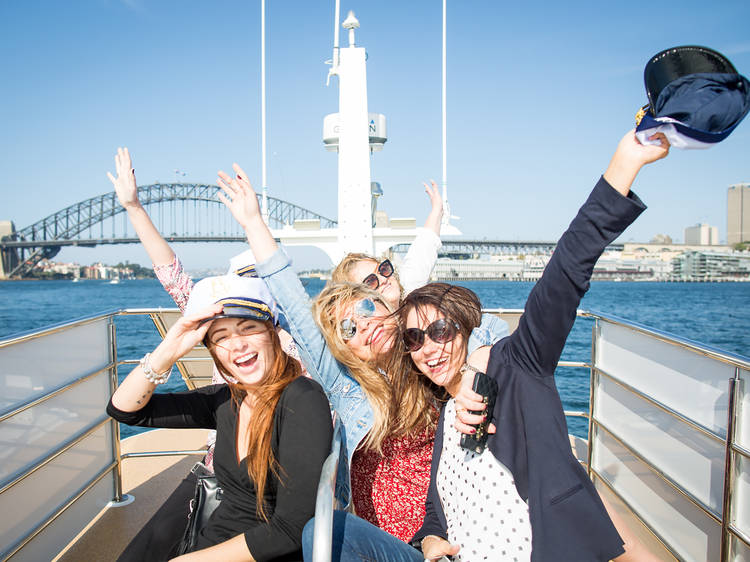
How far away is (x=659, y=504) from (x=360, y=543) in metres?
1.46

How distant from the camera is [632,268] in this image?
9200cm

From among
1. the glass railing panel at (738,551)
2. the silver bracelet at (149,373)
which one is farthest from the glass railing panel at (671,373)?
the silver bracelet at (149,373)

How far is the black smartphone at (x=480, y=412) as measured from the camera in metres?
1.25

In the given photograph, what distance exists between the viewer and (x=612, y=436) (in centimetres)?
262

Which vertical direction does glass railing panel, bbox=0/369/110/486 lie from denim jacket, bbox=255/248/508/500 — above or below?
below

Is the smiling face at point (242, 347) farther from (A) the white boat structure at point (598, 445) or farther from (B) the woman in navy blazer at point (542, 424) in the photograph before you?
(B) the woman in navy blazer at point (542, 424)

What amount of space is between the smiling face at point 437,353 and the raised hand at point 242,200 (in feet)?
2.20

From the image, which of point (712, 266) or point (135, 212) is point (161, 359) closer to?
point (135, 212)

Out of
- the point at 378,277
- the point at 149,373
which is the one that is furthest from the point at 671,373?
the point at 149,373

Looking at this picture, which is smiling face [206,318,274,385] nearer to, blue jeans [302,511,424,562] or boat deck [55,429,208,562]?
blue jeans [302,511,424,562]

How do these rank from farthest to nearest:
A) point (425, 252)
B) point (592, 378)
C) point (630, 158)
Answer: point (425, 252) → point (592, 378) → point (630, 158)

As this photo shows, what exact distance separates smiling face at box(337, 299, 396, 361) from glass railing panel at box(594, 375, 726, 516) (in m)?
1.13

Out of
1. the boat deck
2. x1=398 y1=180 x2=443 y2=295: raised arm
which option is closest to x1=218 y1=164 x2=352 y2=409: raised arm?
x1=398 y1=180 x2=443 y2=295: raised arm

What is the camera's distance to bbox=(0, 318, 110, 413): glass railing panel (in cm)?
201
